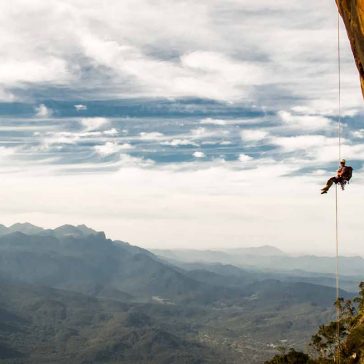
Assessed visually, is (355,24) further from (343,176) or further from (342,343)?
(342,343)

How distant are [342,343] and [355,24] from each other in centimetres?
6626

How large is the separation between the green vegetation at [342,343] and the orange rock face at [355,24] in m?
47.9

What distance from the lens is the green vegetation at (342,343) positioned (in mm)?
74625

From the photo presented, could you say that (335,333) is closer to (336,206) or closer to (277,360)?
(277,360)

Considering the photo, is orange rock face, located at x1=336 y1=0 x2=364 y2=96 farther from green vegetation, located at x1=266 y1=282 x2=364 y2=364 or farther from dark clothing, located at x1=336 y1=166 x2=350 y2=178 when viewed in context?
green vegetation, located at x1=266 y1=282 x2=364 y2=364

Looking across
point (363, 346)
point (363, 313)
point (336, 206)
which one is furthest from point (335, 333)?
point (336, 206)

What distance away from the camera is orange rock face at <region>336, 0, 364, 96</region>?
29.0 m

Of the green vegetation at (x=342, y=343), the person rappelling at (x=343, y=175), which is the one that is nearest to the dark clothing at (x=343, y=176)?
the person rappelling at (x=343, y=175)

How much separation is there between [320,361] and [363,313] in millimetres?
12518

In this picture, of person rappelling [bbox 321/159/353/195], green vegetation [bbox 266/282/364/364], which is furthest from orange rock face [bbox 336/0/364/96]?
green vegetation [bbox 266/282/364/364]

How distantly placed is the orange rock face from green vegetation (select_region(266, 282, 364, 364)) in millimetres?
47889

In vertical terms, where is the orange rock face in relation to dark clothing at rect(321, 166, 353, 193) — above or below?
above

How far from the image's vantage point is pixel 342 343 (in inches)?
3258

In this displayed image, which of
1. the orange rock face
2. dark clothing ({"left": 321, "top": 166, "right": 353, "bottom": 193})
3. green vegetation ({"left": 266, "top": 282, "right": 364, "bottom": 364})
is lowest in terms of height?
green vegetation ({"left": 266, "top": 282, "right": 364, "bottom": 364})
